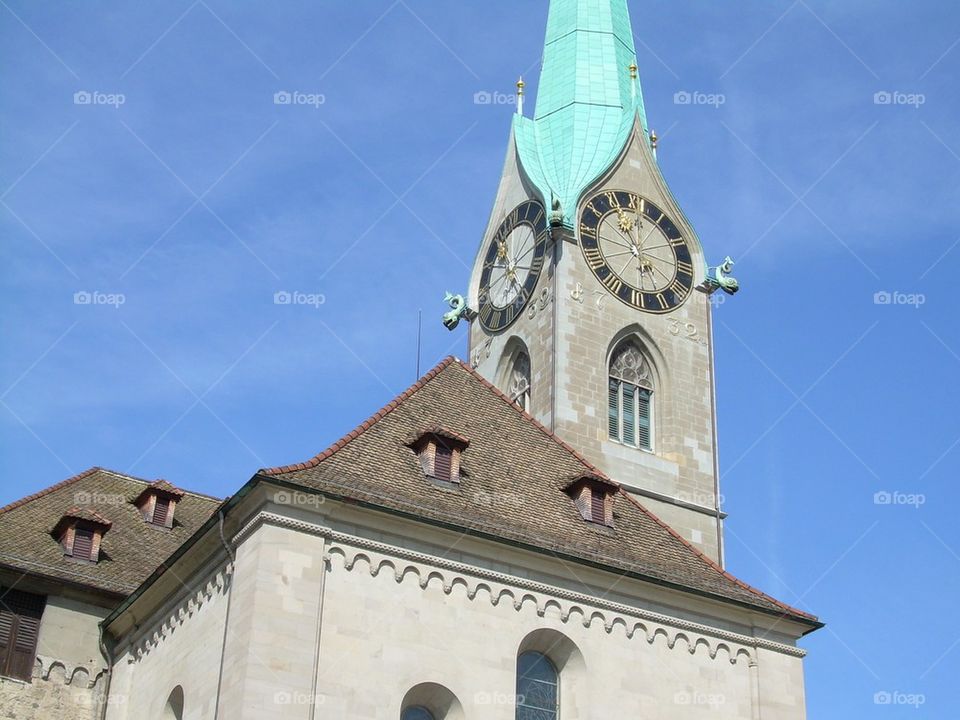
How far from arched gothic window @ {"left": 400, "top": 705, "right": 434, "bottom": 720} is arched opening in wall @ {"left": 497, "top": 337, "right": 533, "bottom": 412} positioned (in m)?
19.4

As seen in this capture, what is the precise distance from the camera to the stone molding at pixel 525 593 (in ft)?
67.8

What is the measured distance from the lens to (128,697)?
24.1 metres

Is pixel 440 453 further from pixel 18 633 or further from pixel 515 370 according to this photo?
pixel 515 370

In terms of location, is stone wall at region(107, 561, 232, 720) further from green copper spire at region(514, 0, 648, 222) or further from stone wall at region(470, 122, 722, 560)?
green copper spire at region(514, 0, 648, 222)

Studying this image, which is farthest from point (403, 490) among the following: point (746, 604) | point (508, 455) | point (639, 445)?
point (639, 445)

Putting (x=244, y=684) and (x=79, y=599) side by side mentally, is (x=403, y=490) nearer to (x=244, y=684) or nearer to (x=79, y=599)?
(x=244, y=684)

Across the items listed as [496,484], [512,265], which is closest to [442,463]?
[496,484]

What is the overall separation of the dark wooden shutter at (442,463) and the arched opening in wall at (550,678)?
261 cm

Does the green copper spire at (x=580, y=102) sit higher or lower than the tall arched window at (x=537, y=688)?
higher

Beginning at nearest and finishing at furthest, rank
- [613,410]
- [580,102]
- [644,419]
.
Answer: [613,410] → [644,419] → [580,102]

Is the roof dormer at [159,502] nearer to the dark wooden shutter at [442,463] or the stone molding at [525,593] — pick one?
the dark wooden shutter at [442,463]

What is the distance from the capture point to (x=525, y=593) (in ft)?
70.9

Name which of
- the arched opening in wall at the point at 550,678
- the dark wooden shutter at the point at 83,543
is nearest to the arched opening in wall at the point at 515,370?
the dark wooden shutter at the point at 83,543

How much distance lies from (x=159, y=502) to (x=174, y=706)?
8.07 meters
